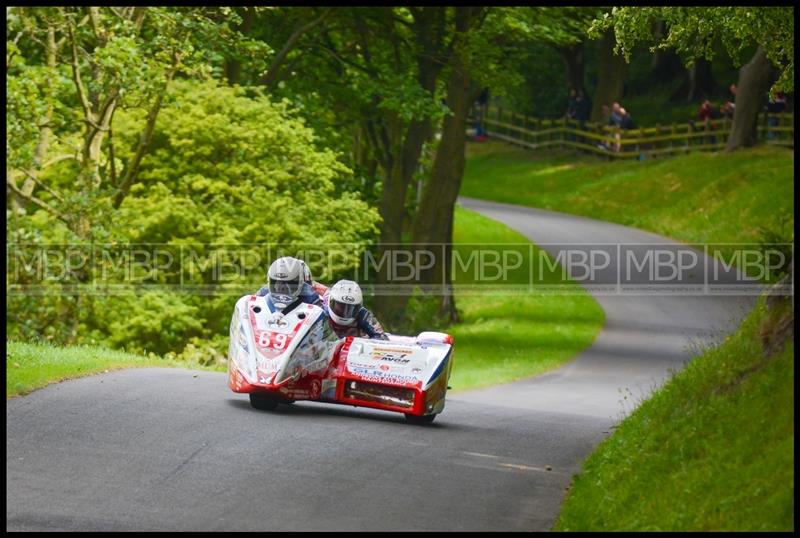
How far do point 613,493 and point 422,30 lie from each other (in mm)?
25911

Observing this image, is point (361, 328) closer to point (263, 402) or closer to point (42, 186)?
point (263, 402)

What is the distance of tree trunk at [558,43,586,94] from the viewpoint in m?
69.1

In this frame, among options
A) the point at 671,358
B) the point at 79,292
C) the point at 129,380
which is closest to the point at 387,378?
the point at 129,380

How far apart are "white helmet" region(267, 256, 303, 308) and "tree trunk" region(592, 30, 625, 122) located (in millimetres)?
46758

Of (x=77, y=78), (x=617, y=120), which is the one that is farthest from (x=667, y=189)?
(x=77, y=78)

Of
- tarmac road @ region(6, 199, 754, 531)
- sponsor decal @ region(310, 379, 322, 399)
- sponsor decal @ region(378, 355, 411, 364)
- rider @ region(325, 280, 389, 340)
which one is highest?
rider @ region(325, 280, 389, 340)

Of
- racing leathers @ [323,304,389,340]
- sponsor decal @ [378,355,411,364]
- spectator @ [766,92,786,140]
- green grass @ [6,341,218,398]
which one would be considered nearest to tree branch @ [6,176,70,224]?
green grass @ [6,341,218,398]

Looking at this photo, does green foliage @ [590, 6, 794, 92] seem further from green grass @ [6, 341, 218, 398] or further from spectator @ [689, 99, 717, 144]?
spectator @ [689, 99, 717, 144]

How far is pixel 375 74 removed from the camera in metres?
37.4

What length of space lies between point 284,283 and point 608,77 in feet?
164

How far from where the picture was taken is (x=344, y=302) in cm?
1836

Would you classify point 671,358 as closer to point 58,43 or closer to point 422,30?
point 422,30

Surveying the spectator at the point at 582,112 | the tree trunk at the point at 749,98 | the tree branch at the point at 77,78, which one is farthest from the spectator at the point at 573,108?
the tree branch at the point at 77,78

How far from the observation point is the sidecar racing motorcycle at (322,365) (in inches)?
673
